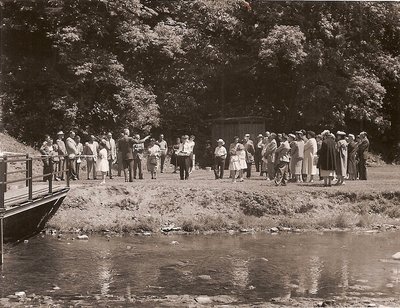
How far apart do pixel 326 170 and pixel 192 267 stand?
10246 mm

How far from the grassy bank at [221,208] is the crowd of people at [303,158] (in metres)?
1.18

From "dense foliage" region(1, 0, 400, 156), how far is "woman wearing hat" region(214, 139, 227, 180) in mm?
9895

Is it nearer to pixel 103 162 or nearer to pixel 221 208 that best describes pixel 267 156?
pixel 221 208

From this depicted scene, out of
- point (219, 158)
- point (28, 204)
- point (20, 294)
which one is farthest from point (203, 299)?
point (219, 158)

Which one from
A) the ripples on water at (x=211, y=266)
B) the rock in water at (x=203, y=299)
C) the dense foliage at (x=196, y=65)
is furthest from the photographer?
the dense foliage at (x=196, y=65)

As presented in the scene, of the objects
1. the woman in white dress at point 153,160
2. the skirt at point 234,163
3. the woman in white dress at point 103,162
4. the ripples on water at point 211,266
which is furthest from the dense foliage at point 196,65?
the ripples on water at point 211,266

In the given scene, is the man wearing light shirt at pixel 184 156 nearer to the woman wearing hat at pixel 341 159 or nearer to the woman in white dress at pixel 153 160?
the woman in white dress at pixel 153 160

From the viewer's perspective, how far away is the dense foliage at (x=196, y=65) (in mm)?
36688

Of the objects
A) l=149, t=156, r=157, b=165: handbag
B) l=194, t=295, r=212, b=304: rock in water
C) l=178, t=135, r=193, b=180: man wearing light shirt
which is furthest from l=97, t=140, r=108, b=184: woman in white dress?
l=194, t=295, r=212, b=304: rock in water

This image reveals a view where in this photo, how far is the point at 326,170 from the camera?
→ 25.9m

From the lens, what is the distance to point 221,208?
23.8 metres

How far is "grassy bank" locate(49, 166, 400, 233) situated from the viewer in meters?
22.9

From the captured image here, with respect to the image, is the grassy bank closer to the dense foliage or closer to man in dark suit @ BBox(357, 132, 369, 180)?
man in dark suit @ BBox(357, 132, 369, 180)

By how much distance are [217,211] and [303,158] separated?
17.8 feet
